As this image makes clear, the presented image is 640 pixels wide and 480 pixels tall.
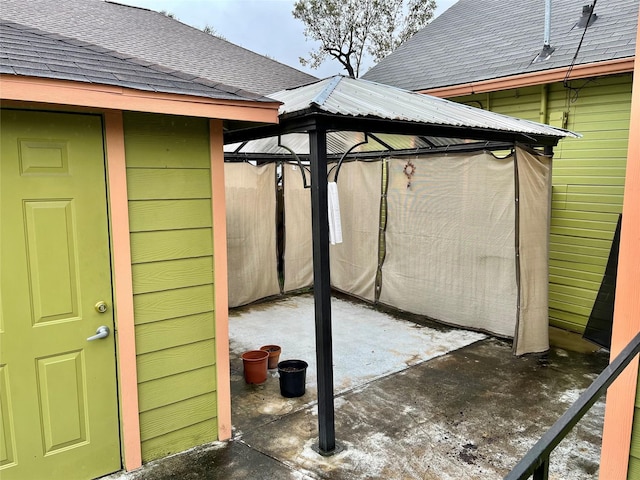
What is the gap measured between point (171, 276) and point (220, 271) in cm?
31

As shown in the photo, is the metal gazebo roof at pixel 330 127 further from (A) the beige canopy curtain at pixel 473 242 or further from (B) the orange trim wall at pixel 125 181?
(A) the beige canopy curtain at pixel 473 242

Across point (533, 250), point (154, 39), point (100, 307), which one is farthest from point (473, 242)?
point (154, 39)

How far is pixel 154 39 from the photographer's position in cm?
886

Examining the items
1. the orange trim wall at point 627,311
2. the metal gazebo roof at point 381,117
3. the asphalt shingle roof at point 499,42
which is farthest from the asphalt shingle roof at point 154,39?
the orange trim wall at point 627,311

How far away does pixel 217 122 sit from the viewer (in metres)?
2.90

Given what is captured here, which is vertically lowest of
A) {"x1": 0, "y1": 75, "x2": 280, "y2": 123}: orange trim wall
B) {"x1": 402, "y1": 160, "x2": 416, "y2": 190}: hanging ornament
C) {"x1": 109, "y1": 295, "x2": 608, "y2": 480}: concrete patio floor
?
{"x1": 109, "y1": 295, "x2": 608, "y2": 480}: concrete patio floor

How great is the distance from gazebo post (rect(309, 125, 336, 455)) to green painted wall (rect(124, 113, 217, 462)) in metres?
0.64

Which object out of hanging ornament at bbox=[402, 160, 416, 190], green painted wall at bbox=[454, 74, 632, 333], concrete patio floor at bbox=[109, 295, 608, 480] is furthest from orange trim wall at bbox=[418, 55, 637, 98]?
concrete patio floor at bbox=[109, 295, 608, 480]

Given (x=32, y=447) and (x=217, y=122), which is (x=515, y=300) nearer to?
(x=217, y=122)

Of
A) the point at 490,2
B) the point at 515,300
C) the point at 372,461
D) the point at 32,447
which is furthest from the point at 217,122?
the point at 490,2

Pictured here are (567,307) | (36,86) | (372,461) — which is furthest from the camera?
(567,307)

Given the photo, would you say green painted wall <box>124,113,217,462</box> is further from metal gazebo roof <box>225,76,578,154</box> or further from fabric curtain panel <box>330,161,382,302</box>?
fabric curtain panel <box>330,161,382,302</box>

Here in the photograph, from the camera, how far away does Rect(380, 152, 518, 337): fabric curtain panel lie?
5.07 meters

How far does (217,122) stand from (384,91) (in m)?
1.56
